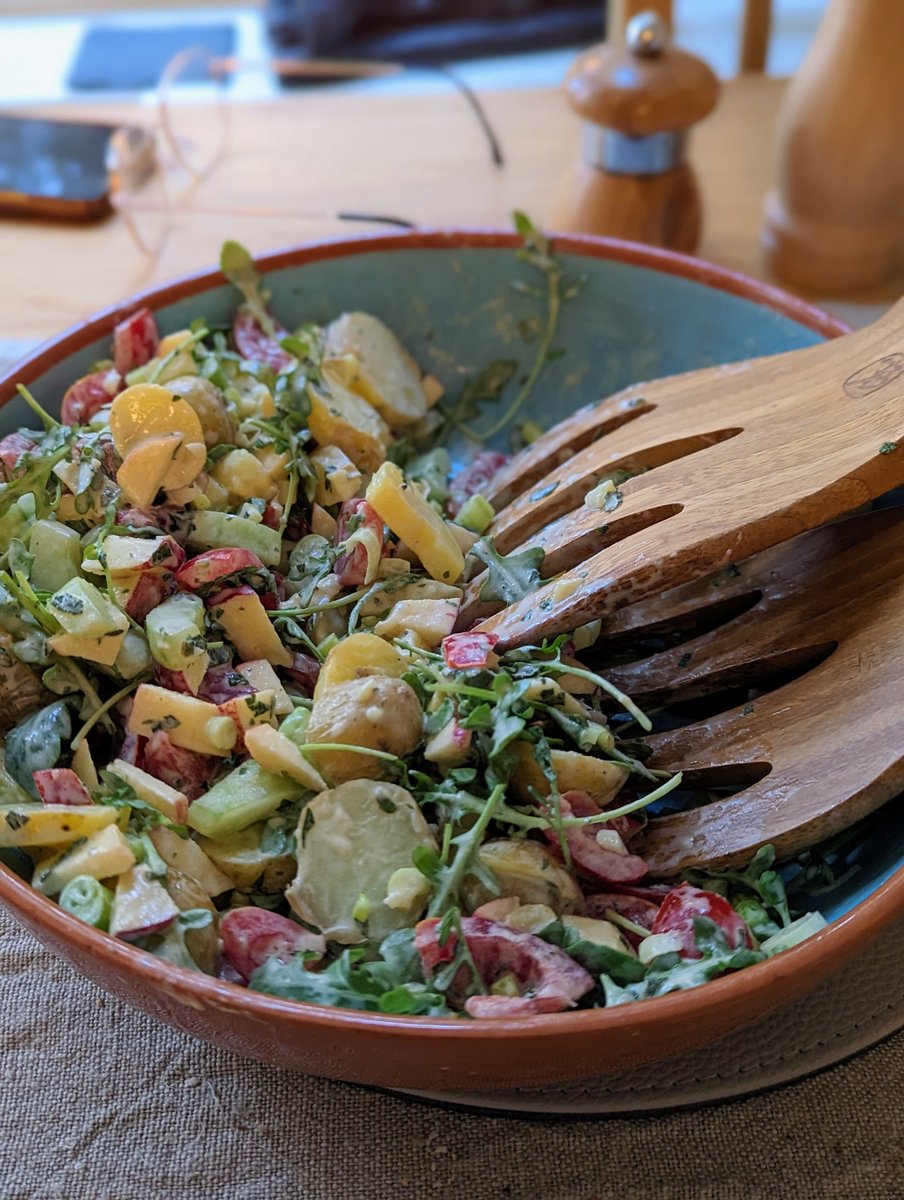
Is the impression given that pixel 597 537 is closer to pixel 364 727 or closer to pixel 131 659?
pixel 364 727

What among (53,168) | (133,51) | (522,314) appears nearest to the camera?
(522,314)

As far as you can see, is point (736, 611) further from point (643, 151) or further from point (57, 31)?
point (57, 31)

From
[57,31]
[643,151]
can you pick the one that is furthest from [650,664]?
[57,31]

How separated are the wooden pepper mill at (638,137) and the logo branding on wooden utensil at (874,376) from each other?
54cm

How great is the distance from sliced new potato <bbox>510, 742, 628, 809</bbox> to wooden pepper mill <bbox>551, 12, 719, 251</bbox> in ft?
2.75

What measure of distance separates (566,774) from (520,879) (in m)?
0.08

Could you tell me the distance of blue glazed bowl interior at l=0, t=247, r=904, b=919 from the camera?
3.98ft

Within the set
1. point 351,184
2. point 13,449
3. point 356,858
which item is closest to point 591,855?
point 356,858

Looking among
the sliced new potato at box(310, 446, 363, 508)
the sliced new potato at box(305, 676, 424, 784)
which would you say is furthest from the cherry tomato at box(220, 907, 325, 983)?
the sliced new potato at box(310, 446, 363, 508)

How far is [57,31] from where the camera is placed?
314cm

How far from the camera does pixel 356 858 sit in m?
0.77

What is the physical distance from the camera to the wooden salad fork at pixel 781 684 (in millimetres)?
778

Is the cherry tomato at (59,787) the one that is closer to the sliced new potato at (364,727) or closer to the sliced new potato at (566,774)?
the sliced new potato at (364,727)

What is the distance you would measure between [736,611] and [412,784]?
356mm
